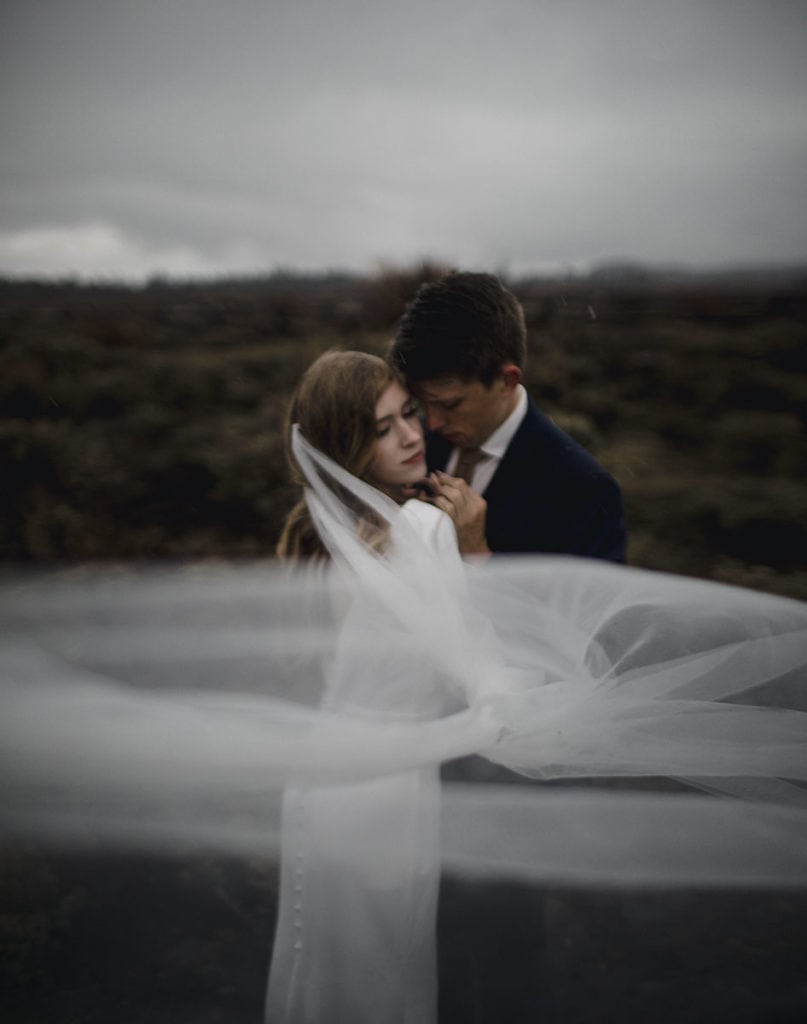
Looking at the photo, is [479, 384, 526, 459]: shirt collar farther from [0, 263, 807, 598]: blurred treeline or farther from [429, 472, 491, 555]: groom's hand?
[0, 263, 807, 598]: blurred treeline

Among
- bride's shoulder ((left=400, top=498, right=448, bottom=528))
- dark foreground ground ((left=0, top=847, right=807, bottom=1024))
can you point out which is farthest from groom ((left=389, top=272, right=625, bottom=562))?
dark foreground ground ((left=0, top=847, right=807, bottom=1024))

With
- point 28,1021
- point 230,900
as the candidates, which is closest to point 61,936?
point 28,1021

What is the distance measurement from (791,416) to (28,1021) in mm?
9744

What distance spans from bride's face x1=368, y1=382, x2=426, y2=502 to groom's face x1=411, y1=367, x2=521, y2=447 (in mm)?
76

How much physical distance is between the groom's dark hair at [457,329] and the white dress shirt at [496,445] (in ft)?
0.60

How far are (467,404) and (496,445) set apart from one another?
0.58ft

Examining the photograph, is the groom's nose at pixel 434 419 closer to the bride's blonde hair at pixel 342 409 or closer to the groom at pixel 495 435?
the groom at pixel 495 435

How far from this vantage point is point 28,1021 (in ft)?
6.65

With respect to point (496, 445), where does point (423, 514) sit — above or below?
below

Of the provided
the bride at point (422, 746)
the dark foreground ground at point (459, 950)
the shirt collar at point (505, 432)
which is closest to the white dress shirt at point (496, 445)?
the shirt collar at point (505, 432)

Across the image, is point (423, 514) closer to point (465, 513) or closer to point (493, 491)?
point (465, 513)

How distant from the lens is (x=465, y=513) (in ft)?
6.32

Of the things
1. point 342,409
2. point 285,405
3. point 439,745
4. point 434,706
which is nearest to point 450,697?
point 434,706

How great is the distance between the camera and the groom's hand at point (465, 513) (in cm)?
192
